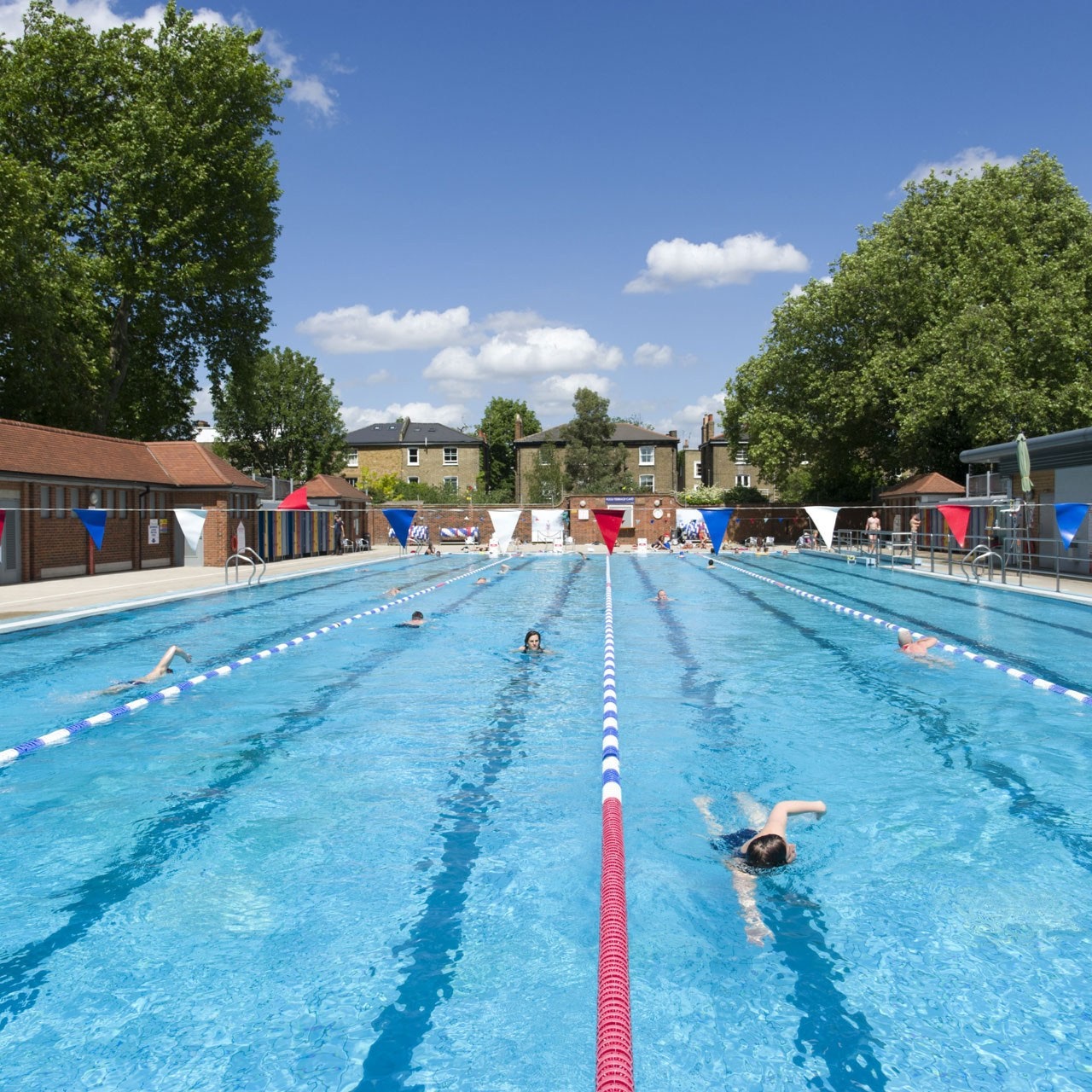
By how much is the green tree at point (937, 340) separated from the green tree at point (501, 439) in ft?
94.0

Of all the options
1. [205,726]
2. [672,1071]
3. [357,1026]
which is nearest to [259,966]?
[357,1026]

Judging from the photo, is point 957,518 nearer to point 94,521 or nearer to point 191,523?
point 191,523

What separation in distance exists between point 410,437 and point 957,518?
50.6 meters

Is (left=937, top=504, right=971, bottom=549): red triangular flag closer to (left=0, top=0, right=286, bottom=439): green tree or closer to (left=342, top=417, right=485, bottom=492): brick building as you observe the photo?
(left=0, top=0, right=286, bottom=439): green tree

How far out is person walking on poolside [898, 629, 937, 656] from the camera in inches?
505

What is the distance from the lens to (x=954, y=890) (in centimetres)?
548

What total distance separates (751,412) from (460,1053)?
40.6 metres

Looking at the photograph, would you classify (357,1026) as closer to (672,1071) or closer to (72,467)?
(672,1071)

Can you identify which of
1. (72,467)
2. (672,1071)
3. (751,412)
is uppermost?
(751,412)

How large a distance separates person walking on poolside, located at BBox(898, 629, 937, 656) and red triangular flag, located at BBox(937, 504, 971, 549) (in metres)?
10.5

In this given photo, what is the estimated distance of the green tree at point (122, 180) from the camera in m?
27.5

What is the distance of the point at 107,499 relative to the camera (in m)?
25.4

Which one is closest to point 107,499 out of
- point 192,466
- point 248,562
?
point 192,466

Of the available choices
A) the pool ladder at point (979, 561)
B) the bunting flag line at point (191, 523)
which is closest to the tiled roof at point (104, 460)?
the bunting flag line at point (191, 523)
